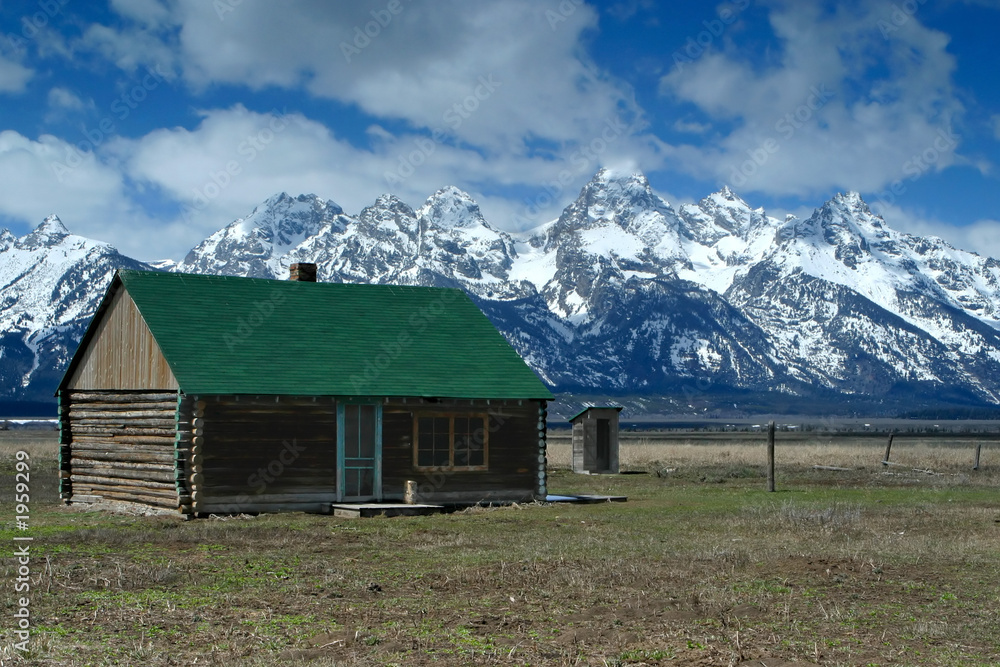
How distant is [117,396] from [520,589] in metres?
17.7

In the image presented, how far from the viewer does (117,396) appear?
3000 cm

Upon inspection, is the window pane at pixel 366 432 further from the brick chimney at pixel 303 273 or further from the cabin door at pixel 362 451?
the brick chimney at pixel 303 273

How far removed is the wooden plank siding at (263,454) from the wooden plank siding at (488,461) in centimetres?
152

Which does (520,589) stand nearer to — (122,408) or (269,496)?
(269,496)

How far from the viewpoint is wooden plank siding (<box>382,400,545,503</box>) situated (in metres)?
29.8

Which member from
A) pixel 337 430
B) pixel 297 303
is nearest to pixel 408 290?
pixel 297 303

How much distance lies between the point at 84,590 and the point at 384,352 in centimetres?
1665

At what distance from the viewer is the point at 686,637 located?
1230 cm

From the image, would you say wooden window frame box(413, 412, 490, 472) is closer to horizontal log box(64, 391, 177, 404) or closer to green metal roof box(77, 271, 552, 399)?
green metal roof box(77, 271, 552, 399)

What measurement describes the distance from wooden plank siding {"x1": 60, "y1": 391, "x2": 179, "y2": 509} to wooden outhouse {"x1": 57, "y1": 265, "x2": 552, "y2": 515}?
0.05 meters

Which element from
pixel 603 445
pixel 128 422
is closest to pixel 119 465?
pixel 128 422

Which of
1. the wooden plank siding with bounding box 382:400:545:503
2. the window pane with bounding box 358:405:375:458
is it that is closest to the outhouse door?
the wooden plank siding with bounding box 382:400:545:503

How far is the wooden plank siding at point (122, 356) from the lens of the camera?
2859cm

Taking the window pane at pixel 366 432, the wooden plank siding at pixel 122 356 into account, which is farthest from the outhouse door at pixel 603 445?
the wooden plank siding at pixel 122 356
